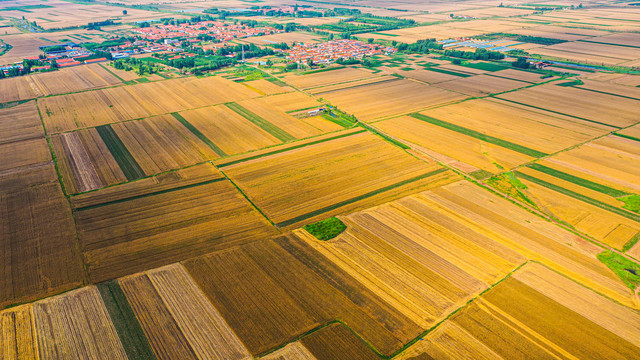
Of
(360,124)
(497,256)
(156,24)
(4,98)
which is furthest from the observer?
(156,24)

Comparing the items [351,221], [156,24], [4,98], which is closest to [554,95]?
[351,221]

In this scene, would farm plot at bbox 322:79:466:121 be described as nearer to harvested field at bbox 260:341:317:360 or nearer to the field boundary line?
the field boundary line

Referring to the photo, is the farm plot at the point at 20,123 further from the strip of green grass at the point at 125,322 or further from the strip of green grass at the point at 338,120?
the strip of green grass at the point at 338,120

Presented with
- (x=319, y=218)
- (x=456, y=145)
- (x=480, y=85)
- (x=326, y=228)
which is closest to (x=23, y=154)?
(x=319, y=218)

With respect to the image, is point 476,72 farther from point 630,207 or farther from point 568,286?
point 568,286

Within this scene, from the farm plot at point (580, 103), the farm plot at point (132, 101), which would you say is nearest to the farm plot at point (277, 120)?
the farm plot at point (132, 101)

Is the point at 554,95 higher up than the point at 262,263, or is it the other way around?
the point at 554,95
